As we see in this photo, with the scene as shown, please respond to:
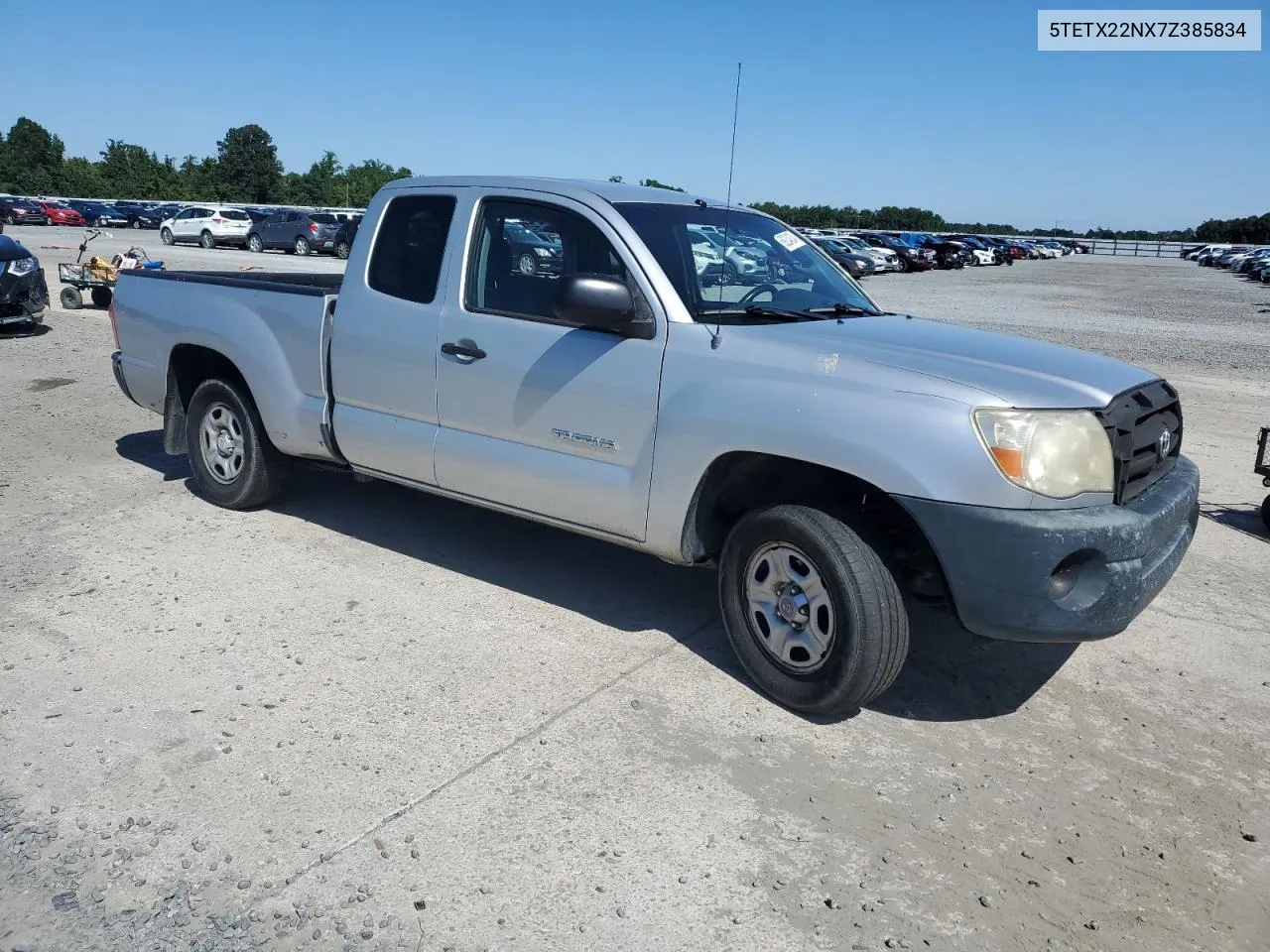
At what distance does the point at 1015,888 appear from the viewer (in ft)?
10.4

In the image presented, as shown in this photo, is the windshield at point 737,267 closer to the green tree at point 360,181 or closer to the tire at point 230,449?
the tire at point 230,449

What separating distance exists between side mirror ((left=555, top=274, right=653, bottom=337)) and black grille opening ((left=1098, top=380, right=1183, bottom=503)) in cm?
179

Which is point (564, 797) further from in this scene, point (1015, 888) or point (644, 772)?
point (1015, 888)

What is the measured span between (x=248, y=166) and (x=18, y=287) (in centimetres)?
9321

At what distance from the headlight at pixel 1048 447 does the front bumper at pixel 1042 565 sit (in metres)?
0.09

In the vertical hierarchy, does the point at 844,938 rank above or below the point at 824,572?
below

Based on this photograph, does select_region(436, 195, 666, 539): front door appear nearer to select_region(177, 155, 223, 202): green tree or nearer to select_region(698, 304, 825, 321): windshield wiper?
select_region(698, 304, 825, 321): windshield wiper

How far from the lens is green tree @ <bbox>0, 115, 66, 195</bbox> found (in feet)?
288

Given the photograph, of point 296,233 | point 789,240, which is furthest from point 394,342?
point 296,233

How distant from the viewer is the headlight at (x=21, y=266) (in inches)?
534

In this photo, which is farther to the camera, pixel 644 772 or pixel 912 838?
pixel 644 772

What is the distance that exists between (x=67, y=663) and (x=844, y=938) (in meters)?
3.27

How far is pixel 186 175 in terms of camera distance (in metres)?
94.5

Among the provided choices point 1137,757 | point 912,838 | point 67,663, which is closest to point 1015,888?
point 912,838
